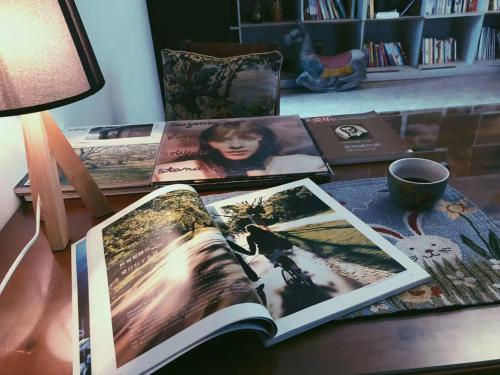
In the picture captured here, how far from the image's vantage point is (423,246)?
1.88ft

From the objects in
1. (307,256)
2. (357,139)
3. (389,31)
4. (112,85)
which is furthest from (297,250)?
(389,31)

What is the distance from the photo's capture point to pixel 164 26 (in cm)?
247

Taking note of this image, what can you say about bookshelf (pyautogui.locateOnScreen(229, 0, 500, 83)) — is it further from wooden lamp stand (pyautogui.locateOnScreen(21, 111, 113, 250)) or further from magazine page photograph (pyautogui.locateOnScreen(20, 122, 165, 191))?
wooden lamp stand (pyautogui.locateOnScreen(21, 111, 113, 250))

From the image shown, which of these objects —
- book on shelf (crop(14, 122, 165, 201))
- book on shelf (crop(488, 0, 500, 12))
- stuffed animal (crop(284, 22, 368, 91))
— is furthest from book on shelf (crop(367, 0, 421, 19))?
book on shelf (crop(14, 122, 165, 201))

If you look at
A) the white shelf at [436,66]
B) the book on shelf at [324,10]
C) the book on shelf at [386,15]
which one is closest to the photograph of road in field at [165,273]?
the book on shelf at [324,10]

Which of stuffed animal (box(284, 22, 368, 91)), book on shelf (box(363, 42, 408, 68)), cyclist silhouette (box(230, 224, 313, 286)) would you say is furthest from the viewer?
book on shelf (box(363, 42, 408, 68))

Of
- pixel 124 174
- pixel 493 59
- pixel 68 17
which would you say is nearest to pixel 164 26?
pixel 124 174

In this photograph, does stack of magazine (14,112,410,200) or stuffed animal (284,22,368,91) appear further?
stuffed animal (284,22,368,91)

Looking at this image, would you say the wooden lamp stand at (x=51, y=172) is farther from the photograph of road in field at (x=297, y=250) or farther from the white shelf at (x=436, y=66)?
the white shelf at (x=436, y=66)

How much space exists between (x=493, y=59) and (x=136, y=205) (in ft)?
12.7

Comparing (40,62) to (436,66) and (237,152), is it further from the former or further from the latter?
(436,66)

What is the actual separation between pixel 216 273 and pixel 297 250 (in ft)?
0.47

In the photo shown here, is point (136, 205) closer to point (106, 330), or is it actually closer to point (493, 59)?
point (106, 330)

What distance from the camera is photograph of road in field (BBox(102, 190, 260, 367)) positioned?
1.44ft
